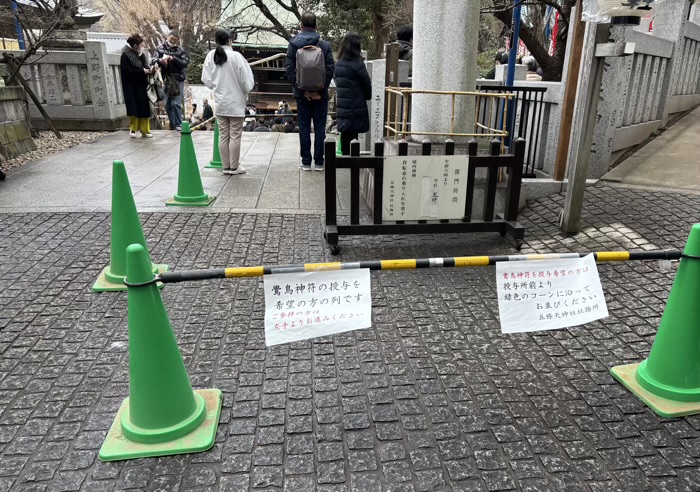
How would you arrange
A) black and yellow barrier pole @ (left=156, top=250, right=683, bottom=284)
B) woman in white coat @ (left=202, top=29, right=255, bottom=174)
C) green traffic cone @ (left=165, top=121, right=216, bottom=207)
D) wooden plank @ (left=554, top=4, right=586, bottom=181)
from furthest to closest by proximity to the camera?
1. woman in white coat @ (left=202, top=29, right=255, bottom=174)
2. green traffic cone @ (left=165, top=121, right=216, bottom=207)
3. wooden plank @ (left=554, top=4, right=586, bottom=181)
4. black and yellow barrier pole @ (left=156, top=250, right=683, bottom=284)

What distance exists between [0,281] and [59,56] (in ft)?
29.5

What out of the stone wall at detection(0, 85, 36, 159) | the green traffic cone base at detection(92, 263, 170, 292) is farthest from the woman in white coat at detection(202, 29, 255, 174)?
the stone wall at detection(0, 85, 36, 159)

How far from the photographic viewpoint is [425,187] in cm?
512

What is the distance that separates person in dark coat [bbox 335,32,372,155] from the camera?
24.0 ft

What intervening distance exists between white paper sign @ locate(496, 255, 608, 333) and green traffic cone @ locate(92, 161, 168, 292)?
9.76 ft

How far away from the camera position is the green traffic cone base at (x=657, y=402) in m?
2.94

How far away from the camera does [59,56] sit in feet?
37.6

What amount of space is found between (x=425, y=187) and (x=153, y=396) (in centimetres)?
332

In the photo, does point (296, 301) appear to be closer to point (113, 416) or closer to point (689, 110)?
point (113, 416)

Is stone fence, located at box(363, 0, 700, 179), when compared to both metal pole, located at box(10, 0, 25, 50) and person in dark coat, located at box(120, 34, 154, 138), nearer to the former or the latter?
person in dark coat, located at box(120, 34, 154, 138)

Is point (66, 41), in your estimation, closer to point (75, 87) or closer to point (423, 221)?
point (75, 87)

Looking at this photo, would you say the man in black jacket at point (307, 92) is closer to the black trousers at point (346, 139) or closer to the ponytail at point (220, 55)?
the black trousers at point (346, 139)

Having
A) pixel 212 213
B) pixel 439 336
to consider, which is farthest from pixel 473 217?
pixel 212 213

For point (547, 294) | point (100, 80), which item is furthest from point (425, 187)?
point (100, 80)
